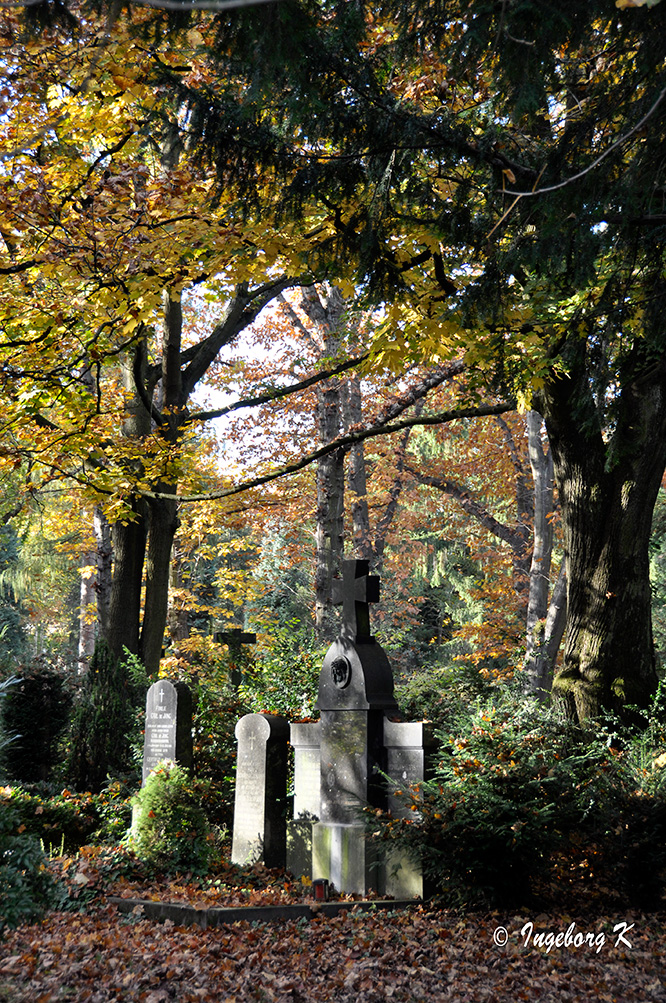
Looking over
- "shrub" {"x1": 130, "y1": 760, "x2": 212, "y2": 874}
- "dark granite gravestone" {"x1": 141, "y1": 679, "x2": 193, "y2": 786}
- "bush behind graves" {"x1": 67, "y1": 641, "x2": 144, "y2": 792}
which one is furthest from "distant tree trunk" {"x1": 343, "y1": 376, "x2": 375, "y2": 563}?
"shrub" {"x1": 130, "y1": 760, "x2": 212, "y2": 874}

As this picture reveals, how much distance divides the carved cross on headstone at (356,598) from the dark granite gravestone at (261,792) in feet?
4.29

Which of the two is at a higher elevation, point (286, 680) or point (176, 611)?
point (176, 611)

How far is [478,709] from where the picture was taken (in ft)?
26.4

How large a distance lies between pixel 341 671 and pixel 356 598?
773 mm

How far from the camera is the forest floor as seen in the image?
13.5ft

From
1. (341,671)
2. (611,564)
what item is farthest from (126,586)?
(611,564)

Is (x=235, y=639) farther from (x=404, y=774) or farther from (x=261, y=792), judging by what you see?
(x=404, y=774)

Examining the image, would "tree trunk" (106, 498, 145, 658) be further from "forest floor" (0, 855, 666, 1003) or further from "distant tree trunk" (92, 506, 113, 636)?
"forest floor" (0, 855, 666, 1003)

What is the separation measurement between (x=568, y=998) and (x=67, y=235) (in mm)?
7454

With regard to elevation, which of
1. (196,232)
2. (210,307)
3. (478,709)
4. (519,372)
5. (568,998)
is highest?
(210,307)

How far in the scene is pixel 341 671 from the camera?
8430mm

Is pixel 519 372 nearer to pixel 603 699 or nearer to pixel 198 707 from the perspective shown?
pixel 603 699

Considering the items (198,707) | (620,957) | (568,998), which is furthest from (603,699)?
(198,707)

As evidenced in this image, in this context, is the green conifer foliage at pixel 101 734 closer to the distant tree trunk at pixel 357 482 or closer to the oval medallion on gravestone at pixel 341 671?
the oval medallion on gravestone at pixel 341 671
